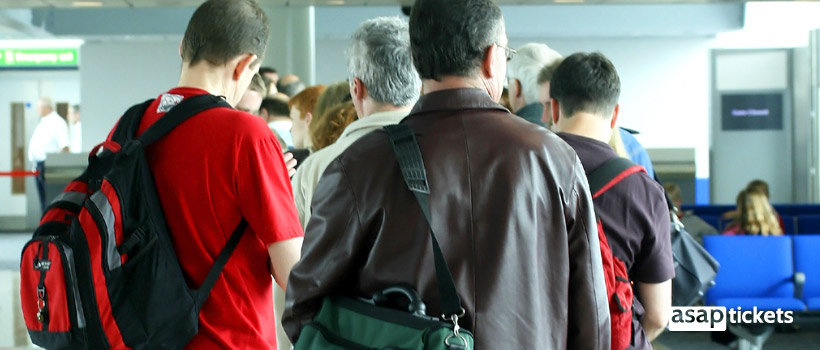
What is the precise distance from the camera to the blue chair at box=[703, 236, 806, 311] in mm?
6328

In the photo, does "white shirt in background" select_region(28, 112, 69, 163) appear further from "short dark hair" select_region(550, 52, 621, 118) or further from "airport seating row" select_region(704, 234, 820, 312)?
"short dark hair" select_region(550, 52, 621, 118)

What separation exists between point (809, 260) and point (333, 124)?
14.7 ft

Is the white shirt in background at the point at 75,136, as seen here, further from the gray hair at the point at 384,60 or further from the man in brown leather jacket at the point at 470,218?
the man in brown leather jacket at the point at 470,218

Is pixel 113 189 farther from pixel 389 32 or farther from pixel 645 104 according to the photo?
pixel 645 104

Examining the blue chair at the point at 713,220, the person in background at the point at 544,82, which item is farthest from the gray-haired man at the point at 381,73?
the blue chair at the point at 713,220

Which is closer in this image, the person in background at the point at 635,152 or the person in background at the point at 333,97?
the person in background at the point at 333,97

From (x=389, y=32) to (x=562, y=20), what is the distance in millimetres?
14498

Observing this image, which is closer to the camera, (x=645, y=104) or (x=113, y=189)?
(x=113, y=189)

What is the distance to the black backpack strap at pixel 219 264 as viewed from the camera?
A: 1985 mm

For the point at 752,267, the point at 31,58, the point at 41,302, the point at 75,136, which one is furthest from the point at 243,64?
the point at 31,58

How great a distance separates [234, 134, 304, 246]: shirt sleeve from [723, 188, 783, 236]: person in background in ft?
19.4

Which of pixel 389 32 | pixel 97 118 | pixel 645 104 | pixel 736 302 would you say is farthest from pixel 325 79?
pixel 389 32

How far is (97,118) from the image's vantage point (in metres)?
17.1

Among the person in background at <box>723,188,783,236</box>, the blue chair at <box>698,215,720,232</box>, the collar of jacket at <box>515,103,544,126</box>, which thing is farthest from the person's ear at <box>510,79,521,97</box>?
the blue chair at <box>698,215,720,232</box>
